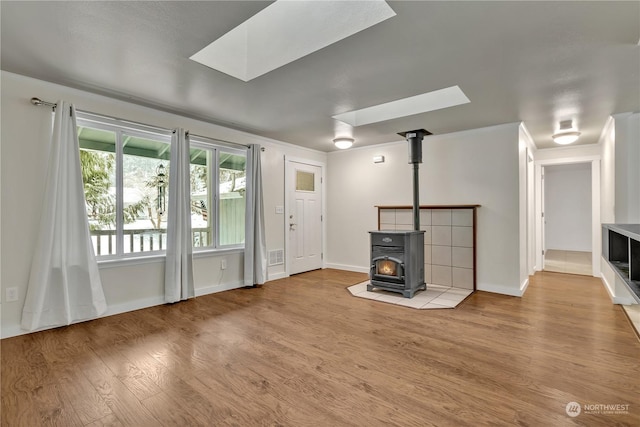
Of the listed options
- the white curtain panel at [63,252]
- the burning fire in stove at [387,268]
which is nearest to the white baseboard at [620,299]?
the burning fire in stove at [387,268]

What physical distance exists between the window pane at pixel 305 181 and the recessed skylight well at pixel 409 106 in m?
1.74

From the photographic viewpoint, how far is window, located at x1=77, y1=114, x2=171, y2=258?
11.1ft

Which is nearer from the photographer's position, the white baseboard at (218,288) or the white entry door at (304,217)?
the white baseboard at (218,288)

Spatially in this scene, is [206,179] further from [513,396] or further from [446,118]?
[513,396]

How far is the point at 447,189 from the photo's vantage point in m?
4.86

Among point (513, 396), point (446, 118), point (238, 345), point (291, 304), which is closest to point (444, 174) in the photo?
point (446, 118)

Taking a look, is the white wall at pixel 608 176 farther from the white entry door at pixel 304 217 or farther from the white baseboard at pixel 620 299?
the white entry door at pixel 304 217

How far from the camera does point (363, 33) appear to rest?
6.94 ft

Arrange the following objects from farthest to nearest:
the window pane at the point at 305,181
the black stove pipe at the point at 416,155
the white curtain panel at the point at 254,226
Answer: the window pane at the point at 305,181
the white curtain panel at the point at 254,226
the black stove pipe at the point at 416,155

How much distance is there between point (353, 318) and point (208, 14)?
2.94 metres

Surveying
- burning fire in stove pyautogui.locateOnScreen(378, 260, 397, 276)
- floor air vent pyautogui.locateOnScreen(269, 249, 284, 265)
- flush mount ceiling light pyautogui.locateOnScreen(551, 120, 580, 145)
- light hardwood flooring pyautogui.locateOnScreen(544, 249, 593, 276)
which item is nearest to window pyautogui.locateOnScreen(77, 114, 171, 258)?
floor air vent pyautogui.locateOnScreen(269, 249, 284, 265)

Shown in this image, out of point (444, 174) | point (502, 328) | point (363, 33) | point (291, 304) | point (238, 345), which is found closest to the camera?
point (363, 33)

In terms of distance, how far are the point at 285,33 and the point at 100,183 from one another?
2.59 m

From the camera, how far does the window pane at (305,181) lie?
→ 5.77 metres
